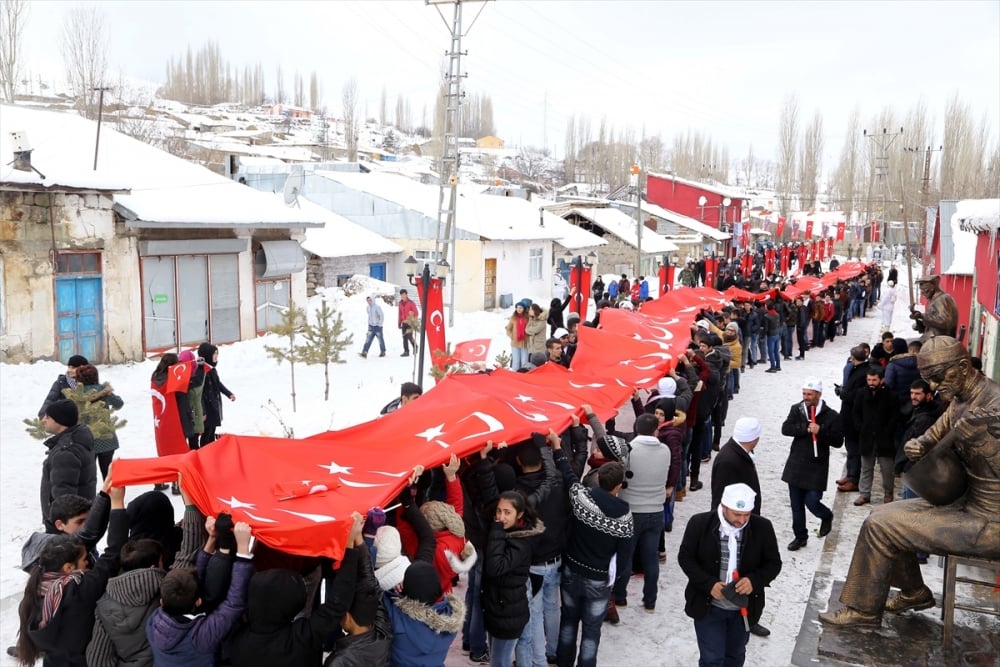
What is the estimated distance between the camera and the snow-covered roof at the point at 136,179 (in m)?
15.3

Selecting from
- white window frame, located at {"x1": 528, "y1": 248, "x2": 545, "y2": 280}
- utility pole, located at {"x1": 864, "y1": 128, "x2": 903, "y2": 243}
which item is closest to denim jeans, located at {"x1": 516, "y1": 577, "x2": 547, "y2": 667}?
white window frame, located at {"x1": 528, "y1": 248, "x2": 545, "y2": 280}

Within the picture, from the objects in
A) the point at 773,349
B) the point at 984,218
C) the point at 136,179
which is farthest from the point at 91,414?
the point at 773,349

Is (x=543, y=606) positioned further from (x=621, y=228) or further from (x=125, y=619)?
(x=621, y=228)

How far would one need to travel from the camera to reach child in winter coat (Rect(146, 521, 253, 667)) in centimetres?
395

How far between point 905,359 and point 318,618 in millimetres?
7514

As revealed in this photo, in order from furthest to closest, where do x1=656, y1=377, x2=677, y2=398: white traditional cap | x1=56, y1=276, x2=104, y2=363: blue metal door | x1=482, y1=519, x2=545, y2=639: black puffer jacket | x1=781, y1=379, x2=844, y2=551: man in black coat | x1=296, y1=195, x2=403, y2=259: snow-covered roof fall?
x1=296, y1=195, x2=403, y2=259: snow-covered roof → x1=56, y1=276, x2=104, y2=363: blue metal door → x1=656, y1=377, x2=677, y2=398: white traditional cap → x1=781, y1=379, x2=844, y2=551: man in black coat → x1=482, y1=519, x2=545, y2=639: black puffer jacket

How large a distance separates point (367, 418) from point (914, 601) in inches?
296

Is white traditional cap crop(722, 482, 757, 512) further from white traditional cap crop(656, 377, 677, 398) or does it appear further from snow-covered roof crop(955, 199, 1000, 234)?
snow-covered roof crop(955, 199, 1000, 234)

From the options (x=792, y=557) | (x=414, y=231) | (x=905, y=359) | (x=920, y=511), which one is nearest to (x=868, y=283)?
(x=414, y=231)

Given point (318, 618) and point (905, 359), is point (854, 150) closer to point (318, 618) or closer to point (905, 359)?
point (905, 359)

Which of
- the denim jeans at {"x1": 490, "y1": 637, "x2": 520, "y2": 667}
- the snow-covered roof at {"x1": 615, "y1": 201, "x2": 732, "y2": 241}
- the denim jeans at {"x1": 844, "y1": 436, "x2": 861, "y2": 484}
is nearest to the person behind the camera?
the denim jeans at {"x1": 490, "y1": 637, "x2": 520, "y2": 667}

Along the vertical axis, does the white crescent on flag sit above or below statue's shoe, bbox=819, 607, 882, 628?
above

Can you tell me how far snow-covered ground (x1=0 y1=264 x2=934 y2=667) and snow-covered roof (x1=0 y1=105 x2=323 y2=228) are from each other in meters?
2.99

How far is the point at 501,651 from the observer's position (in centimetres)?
525
